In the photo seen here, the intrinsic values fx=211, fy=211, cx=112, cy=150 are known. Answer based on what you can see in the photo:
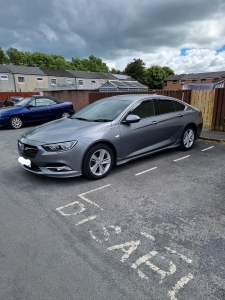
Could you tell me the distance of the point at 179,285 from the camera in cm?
181

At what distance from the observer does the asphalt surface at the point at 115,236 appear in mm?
1815

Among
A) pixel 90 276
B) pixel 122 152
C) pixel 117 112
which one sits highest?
pixel 117 112

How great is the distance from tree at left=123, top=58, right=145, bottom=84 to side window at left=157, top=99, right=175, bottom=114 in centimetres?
5976

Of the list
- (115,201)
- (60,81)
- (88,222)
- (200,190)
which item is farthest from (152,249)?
(60,81)

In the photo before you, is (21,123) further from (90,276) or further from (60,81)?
(60,81)

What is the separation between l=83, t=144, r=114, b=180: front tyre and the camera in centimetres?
376

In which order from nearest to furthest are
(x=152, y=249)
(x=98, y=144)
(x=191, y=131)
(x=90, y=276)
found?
(x=90, y=276) → (x=152, y=249) → (x=98, y=144) → (x=191, y=131)

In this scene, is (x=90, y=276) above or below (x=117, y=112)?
below

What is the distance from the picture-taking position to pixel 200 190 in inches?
138

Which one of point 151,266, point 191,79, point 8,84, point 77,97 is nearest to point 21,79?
point 8,84

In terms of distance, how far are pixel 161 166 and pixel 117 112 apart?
151 centimetres

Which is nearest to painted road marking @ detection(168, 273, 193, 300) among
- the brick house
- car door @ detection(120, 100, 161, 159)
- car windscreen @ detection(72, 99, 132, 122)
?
car door @ detection(120, 100, 161, 159)

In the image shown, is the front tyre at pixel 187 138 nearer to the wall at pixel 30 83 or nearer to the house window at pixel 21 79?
the wall at pixel 30 83

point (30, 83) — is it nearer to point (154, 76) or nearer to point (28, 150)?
point (28, 150)
